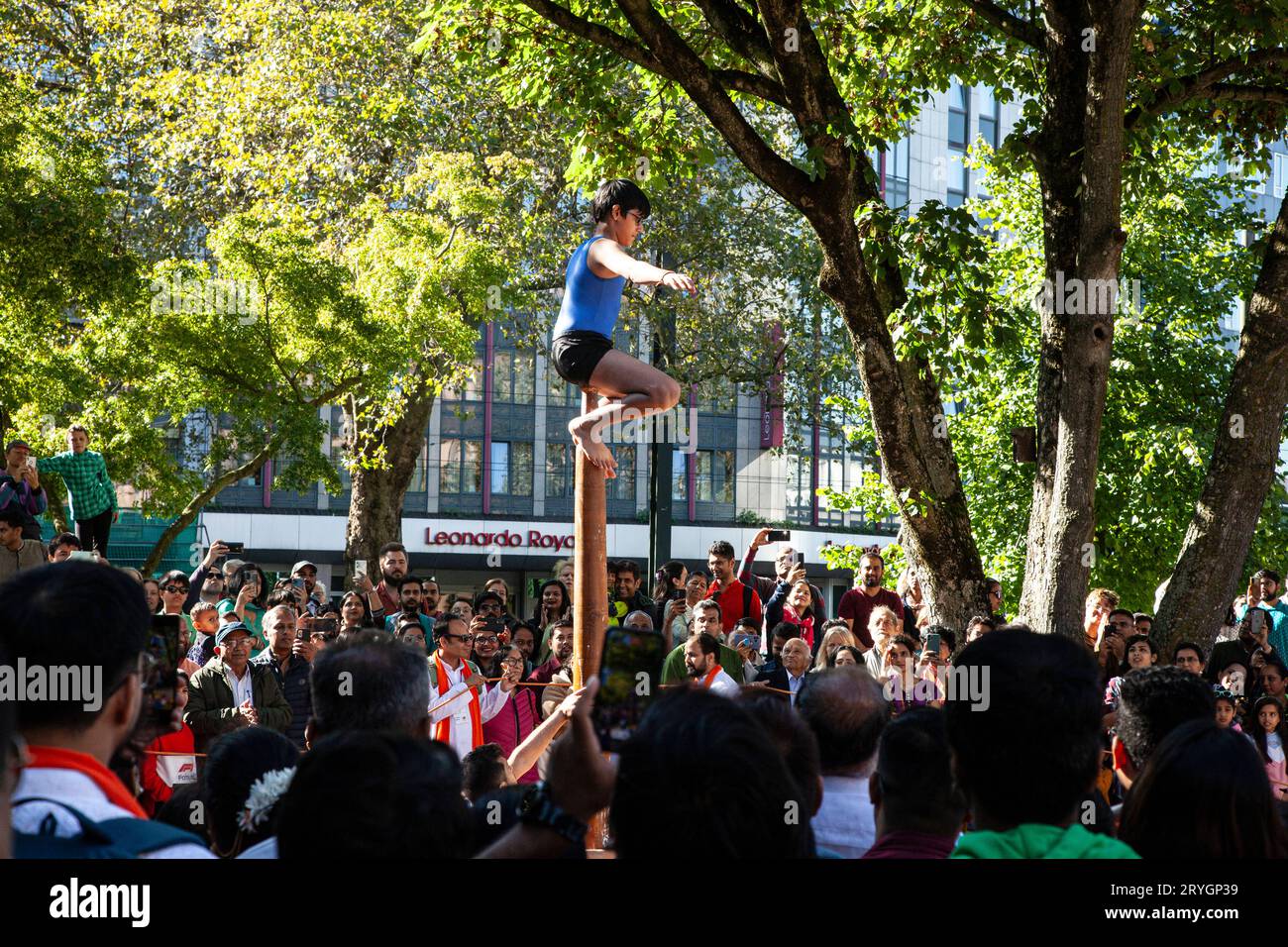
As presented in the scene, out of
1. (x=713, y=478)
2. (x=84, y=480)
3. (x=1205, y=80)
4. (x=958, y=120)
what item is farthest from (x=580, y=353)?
(x=958, y=120)

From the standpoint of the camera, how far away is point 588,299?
6.29m

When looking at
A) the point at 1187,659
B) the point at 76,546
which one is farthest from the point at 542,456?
the point at 1187,659

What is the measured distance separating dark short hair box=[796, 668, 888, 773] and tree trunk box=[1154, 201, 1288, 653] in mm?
6358

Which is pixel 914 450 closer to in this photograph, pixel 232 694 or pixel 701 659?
pixel 701 659

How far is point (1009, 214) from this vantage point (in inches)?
918

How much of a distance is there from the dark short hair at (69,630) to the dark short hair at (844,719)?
2127 mm

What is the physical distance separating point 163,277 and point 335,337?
2045 millimetres

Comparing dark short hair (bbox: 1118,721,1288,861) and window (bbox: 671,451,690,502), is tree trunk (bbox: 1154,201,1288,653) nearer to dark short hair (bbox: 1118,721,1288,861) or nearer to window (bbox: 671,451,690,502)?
dark short hair (bbox: 1118,721,1288,861)

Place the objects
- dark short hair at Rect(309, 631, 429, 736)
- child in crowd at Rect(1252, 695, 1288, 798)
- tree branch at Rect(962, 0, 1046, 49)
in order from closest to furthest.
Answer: dark short hair at Rect(309, 631, 429, 736) → child in crowd at Rect(1252, 695, 1288, 798) → tree branch at Rect(962, 0, 1046, 49)

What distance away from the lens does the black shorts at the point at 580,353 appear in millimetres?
6176

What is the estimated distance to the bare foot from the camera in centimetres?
628

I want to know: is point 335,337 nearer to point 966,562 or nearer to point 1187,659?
point 966,562

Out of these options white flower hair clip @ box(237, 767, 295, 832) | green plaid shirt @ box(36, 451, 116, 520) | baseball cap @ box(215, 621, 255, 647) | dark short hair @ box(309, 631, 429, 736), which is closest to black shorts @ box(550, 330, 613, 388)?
dark short hair @ box(309, 631, 429, 736)

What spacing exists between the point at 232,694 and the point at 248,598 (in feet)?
10.4
